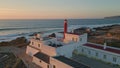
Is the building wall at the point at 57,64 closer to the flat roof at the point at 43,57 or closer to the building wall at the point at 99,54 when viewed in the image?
the flat roof at the point at 43,57

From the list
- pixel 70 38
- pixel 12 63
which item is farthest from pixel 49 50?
pixel 12 63

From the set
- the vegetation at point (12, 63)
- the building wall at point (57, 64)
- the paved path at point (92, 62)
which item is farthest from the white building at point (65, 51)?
the vegetation at point (12, 63)

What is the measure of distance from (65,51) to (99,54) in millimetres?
4255

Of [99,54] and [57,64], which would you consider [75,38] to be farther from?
[57,64]

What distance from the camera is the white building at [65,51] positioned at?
18.7m

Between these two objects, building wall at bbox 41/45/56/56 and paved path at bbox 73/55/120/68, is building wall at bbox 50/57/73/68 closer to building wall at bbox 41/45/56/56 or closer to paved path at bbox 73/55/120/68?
building wall at bbox 41/45/56/56

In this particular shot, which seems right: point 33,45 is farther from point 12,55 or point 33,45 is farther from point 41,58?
point 41,58

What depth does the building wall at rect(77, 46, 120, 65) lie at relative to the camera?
20.3 metres

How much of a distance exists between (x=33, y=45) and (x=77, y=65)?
11769 millimetres

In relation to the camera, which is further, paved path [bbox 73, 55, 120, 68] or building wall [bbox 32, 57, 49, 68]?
building wall [bbox 32, 57, 49, 68]

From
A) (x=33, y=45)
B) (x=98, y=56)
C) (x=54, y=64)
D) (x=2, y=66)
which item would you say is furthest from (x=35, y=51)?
(x=98, y=56)

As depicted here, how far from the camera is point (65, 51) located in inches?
863

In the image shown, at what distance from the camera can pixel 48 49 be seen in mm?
21922

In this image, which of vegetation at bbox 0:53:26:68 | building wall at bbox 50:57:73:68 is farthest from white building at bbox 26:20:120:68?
vegetation at bbox 0:53:26:68
